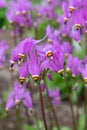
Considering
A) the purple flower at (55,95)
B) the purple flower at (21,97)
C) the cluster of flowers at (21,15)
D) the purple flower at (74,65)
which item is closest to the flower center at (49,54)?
the purple flower at (74,65)

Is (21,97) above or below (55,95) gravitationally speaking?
above

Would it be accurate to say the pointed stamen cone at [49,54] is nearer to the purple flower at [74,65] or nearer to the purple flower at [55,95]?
the purple flower at [74,65]

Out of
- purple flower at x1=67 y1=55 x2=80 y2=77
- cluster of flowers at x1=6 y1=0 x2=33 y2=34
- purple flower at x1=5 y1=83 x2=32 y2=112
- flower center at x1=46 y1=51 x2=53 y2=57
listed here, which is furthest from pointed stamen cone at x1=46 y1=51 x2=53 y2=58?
cluster of flowers at x1=6 y1=0 x2=33 y2=34

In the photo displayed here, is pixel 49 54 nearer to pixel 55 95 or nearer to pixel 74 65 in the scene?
pixel 74 65

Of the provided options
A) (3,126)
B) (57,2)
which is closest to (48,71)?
(57,2)

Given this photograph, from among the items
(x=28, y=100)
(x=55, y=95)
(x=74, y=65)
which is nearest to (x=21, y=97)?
(x=28, y=100)

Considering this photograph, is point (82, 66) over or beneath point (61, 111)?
over

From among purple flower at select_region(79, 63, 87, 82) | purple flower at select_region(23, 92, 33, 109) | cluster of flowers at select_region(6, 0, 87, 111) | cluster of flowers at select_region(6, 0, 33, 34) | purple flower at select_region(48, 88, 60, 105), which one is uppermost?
cluster of flowers at select_region(6, 0, 33, 34)

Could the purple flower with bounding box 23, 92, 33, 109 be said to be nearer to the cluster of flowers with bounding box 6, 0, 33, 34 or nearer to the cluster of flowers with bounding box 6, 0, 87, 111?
the cluster of flowers with bounding box 6, 0, 87, 111

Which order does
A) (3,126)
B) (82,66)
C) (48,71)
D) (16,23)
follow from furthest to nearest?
1. (3,126)
2. (16,23)
3. (82,66)
4. (48,71)

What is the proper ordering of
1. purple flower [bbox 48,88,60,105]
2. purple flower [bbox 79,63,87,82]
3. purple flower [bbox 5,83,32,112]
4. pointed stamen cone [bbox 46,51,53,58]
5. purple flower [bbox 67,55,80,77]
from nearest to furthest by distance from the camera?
pointed stamen cone [bbox 46,51,53,58] → purple flower [bbox 79,63,87,82] → purple flower [bbox 67,55,80,77] → purple flower [bbox 5,83,32,112] → purple flower [bbox 48,88,60,105]

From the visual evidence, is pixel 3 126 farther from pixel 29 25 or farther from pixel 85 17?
pixel 85 17
